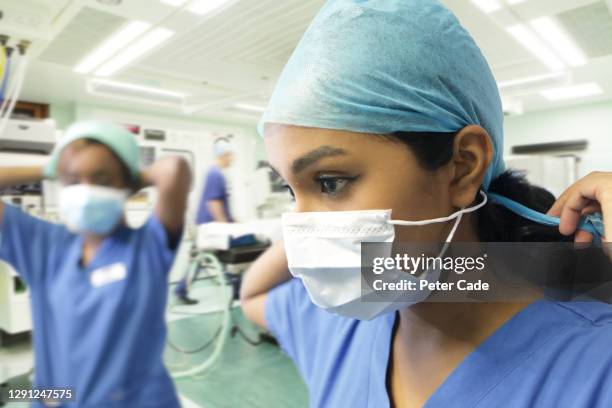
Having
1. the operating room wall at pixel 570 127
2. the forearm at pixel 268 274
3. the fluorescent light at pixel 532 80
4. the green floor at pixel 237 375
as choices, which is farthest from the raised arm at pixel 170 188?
the fluorescent light at pixel 532 80

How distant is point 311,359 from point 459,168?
15.6 inches

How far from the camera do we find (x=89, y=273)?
706mm

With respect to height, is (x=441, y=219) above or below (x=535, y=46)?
below

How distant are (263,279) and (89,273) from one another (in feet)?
1.15

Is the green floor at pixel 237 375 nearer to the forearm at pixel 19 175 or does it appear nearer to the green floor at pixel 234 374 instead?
the green floor at pixel 234 374

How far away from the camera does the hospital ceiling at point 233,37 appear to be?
1.11 metres

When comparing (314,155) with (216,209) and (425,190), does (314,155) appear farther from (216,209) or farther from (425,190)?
(216,209)

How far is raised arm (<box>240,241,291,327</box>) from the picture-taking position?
28.9 inches

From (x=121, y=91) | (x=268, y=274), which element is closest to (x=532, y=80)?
(x=268, y=274)

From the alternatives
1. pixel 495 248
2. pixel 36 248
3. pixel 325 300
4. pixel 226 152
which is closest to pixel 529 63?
pixel 226 152

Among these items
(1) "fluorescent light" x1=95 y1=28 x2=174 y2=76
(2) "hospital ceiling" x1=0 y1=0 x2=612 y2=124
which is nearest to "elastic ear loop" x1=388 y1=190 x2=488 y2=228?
(2) "hospital ceiling" x1=0 y1=0 x2=612 y2=124

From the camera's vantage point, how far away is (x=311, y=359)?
1.93 feet

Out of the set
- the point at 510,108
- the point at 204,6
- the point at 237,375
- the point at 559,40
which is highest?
the point at 204,6

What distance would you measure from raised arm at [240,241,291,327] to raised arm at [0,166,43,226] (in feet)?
1.68
